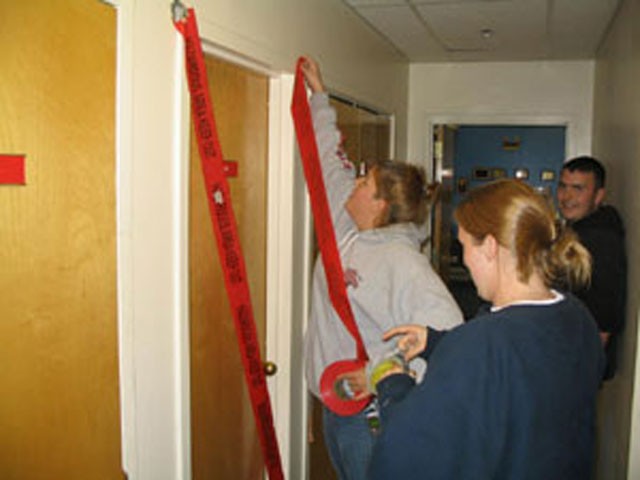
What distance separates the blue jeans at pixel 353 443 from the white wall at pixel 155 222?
0.56 m

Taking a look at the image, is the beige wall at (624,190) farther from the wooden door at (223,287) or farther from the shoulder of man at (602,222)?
the wooden door at (223,287)

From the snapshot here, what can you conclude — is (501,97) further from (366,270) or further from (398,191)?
(366,270)

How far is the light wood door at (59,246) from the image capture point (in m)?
1.12

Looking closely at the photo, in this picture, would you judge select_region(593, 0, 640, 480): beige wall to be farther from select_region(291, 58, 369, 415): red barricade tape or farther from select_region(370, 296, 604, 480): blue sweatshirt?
select_region(370, 296, 604, 480): blue sweatshirt

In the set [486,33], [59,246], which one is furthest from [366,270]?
[486,33]

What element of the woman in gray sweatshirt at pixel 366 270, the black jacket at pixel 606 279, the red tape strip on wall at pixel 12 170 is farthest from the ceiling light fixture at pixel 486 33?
the red tape strip on wall at pixel 12 170

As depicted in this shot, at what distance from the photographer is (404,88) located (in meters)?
4.35

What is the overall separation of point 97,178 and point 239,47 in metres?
0.78

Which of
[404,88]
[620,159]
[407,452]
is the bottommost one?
[407,452]

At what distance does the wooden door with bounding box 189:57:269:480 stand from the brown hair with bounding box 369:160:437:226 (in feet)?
1.61

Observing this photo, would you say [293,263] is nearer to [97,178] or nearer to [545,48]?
[97,178]

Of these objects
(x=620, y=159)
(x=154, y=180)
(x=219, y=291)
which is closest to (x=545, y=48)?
(x=620, y=159)

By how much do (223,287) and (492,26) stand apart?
7.50 feet

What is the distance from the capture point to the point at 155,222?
60.1 inches
